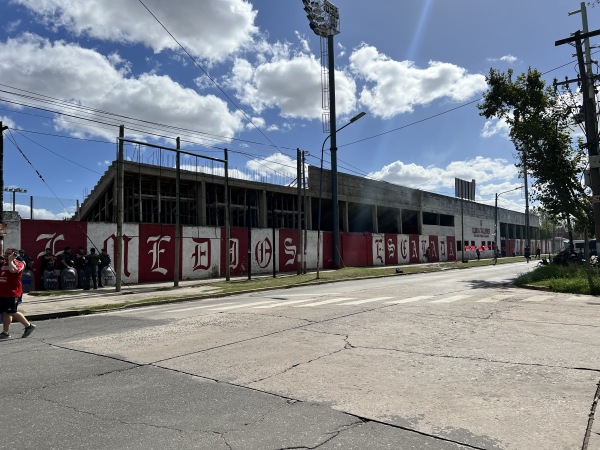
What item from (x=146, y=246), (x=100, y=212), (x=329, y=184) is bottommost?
(x=146, y=246)

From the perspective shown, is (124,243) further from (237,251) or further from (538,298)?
(538,298)

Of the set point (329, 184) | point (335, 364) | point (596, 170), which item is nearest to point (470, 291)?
point (596, 170)

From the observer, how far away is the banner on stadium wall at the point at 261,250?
29.8 meters

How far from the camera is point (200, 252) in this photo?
26.1m

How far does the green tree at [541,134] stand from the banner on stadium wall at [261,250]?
49.0 feet

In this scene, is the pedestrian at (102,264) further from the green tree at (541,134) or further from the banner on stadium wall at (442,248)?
the banner on stadium wall at (442,248)

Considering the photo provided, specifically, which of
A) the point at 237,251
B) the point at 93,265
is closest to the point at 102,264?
the point at 93,265

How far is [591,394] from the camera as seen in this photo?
484cm

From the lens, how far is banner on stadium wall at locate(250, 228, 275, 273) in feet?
97.8

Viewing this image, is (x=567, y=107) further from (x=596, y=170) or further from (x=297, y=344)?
(x=297, y=344)

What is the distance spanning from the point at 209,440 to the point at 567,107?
82.6ft

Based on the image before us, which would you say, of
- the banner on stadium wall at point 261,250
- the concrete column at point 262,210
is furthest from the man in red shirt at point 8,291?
the concrete column at point 262,210

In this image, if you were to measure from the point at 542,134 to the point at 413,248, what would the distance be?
26800 millimetres

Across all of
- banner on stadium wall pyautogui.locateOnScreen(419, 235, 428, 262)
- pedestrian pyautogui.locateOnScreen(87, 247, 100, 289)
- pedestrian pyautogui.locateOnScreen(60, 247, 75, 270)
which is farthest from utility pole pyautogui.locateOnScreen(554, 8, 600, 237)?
banner on stadium wall pyautogui.locateOnScreen(419, 235, 428, 262)
